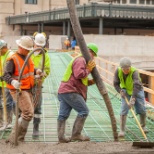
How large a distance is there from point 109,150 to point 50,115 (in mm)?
4720

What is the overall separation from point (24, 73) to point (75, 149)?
1.60m

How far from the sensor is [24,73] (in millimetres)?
6812

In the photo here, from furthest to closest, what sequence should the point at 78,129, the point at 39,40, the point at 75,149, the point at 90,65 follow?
the point at 39,40
the point at 78,129
the point at 90,65
the point at 75,149

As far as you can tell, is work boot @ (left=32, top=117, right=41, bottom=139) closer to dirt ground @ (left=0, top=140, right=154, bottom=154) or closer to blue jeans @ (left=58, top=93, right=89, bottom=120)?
blue jeans @ (left=58, top=93, right=89, bottom=120)

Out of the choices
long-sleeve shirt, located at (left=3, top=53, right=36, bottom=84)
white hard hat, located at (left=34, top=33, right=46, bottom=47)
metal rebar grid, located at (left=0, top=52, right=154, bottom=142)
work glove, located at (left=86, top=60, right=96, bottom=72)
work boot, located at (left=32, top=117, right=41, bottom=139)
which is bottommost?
metal rebar grid, located at (left=0, top=52, right=154, bottom=142)

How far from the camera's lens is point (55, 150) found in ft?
19.4

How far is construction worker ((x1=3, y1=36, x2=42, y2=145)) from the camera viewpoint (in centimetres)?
663

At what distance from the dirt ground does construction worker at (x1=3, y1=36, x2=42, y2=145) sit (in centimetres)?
31

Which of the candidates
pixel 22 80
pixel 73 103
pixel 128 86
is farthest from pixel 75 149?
pixel 128 86

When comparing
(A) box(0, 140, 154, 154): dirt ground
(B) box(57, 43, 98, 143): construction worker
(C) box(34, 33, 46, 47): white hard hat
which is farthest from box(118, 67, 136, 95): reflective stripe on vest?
(A) box(0, 140, 154, 154): dirt ground

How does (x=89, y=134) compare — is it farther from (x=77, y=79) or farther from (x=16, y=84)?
(x=16, y=84)

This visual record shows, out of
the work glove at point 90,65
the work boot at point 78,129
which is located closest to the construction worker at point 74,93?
the work boot at point 78,129

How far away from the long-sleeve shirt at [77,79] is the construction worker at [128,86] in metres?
1.10

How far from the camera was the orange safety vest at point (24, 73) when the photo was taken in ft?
22.0
